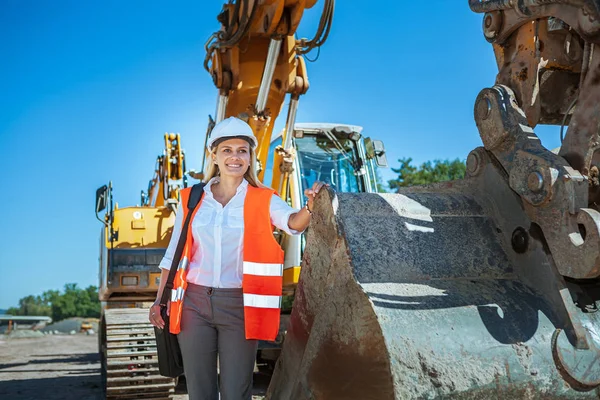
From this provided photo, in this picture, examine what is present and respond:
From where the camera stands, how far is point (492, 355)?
2174 mm

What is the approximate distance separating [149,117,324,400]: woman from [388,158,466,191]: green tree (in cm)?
3382

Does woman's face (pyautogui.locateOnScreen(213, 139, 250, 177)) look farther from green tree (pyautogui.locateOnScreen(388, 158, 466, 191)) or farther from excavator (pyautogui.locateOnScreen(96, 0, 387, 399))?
green tree (pyautogui.locateOnScreen(388, 158, 466, 191))

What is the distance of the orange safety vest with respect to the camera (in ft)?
10.00

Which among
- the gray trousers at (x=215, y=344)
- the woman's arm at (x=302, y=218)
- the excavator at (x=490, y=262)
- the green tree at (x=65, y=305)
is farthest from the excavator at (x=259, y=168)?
the green tree at (x=65, y=305)

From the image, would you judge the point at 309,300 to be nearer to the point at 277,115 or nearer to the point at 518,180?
the point at 518,180

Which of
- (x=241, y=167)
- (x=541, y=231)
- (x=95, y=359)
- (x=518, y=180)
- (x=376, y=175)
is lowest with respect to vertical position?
(x=95, y=359)

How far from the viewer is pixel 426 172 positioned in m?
38.4

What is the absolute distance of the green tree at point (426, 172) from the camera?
37.5 metres

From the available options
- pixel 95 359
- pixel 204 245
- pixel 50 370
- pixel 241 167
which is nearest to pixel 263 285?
pixel 204 245

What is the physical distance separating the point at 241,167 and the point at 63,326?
31914 mm

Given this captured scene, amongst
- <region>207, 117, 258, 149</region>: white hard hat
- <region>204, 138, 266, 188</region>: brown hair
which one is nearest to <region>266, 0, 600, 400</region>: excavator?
<region>204, 138, 266, 188</region>: brown hair

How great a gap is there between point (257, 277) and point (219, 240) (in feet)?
0.84

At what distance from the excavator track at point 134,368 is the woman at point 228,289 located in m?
3.97

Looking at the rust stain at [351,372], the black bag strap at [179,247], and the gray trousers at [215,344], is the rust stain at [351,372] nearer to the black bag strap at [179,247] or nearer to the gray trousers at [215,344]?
the gray trousers at [215,344]
